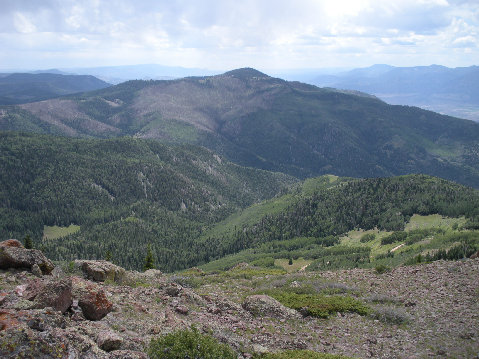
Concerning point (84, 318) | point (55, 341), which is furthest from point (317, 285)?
point (55, 341)

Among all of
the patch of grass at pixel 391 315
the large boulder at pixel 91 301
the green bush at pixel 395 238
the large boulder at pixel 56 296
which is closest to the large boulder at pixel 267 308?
the patch of grass at pixel 391 315

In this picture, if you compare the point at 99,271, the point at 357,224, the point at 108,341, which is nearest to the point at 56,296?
the point at 108,341

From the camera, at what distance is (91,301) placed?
24766 millimetres

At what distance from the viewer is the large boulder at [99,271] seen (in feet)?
128

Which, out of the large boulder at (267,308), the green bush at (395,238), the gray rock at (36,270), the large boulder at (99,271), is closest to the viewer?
the gray rock at (36,270)

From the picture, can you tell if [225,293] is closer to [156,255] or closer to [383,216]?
[383,216]

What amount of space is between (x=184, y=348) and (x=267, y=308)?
1691 cm

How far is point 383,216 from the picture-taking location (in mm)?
139375

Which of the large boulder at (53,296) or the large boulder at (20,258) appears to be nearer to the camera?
the large boulder at (53,296)

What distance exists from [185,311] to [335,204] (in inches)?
5995

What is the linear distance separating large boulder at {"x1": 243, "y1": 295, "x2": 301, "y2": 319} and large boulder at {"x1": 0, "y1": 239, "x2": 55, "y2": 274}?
22366 millimetres

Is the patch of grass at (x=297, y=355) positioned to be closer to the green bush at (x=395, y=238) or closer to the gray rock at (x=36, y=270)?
the gray rock at (x=36, y=270)

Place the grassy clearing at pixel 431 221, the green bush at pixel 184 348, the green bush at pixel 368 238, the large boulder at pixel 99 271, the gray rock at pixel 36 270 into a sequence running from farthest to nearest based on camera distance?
1. the green bush at pixel 368 238
2. the grassy clearing at pixel 431 221
3. the large boulder at pixel 99 271
4. the gray rock at pixel 36 270
5. the green bush at pixel 184 348

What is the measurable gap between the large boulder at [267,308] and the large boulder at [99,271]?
17.4m
